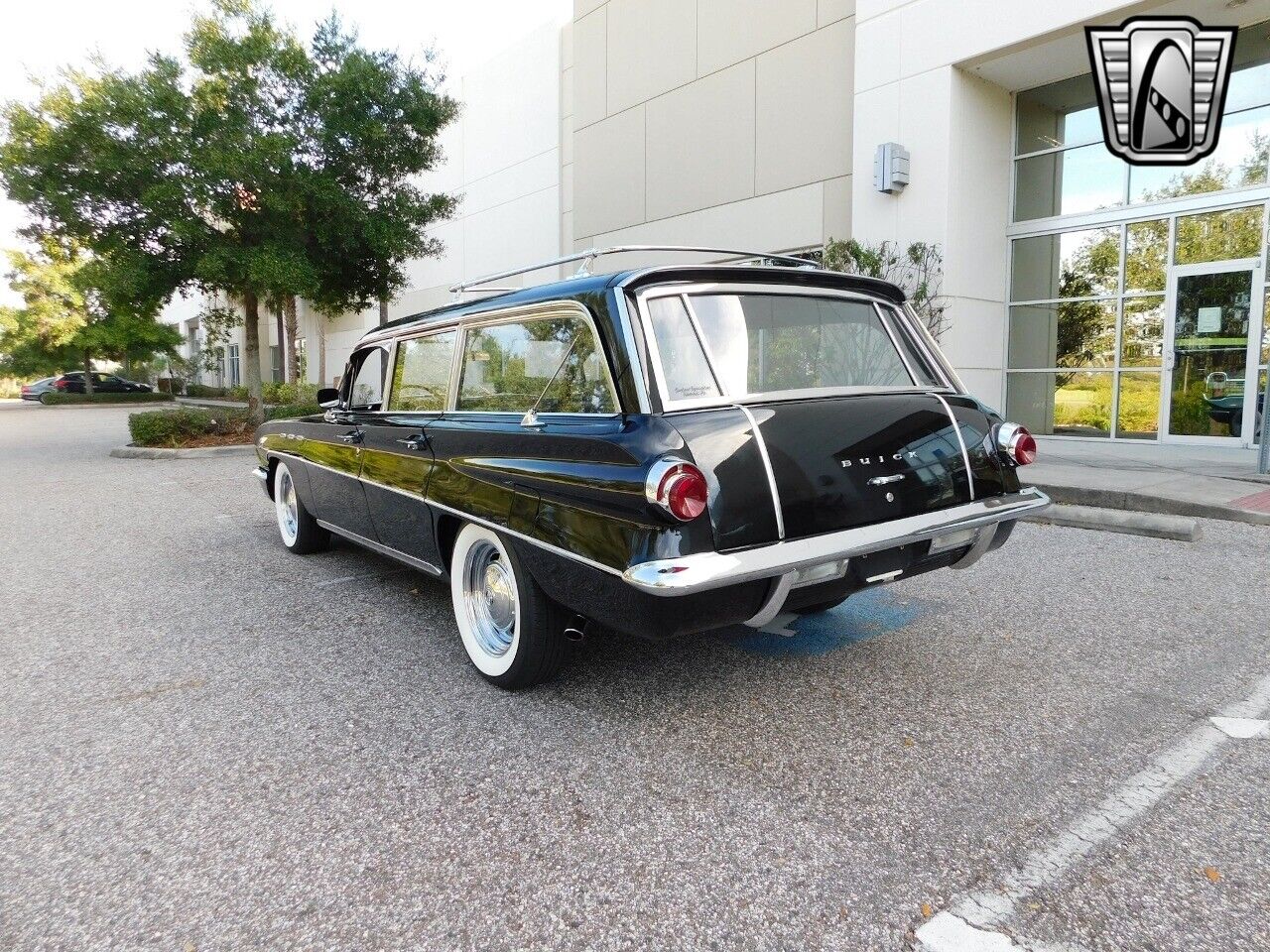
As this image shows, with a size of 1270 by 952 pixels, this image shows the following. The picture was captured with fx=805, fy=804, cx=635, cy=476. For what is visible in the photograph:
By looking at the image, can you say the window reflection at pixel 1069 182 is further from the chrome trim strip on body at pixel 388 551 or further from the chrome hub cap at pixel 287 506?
the chrome trim strip on body at pixel 388 551

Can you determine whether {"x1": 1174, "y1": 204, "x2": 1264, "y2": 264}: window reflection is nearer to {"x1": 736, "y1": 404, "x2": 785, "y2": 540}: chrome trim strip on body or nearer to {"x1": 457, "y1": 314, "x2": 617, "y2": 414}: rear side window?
{"x1": 736, "y1": 404, "x2": 785, "y2": 540}: chrome trim strip on body

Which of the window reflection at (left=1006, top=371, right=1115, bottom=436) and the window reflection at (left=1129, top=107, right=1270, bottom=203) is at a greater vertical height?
the window reflection at (left=1129, top=107, right=1270, bottom=203)

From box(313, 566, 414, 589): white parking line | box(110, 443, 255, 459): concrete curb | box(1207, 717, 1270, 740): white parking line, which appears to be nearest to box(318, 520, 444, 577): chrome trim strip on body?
box(313, 566, 414, 589): white parking line

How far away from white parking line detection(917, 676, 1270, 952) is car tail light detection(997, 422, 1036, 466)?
1.25 meters

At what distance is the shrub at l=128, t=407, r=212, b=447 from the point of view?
45.4ft

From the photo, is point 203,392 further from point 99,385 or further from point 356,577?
point 356,577

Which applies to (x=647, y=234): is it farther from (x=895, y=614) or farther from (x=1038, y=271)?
(x=895, y=614)

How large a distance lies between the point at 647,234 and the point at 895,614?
13846 mm

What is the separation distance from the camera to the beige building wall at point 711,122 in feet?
43.9

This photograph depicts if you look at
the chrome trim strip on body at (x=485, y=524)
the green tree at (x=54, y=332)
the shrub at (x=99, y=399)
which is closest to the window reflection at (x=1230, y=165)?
the chrome trim strip on body at (x=485, y=524)

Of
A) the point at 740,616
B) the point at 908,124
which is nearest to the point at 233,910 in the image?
the point at 740,616

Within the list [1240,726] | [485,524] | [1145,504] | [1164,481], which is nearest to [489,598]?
[485,524]

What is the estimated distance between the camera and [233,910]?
2.07 metres

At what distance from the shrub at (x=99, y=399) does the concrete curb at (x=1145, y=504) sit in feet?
134
